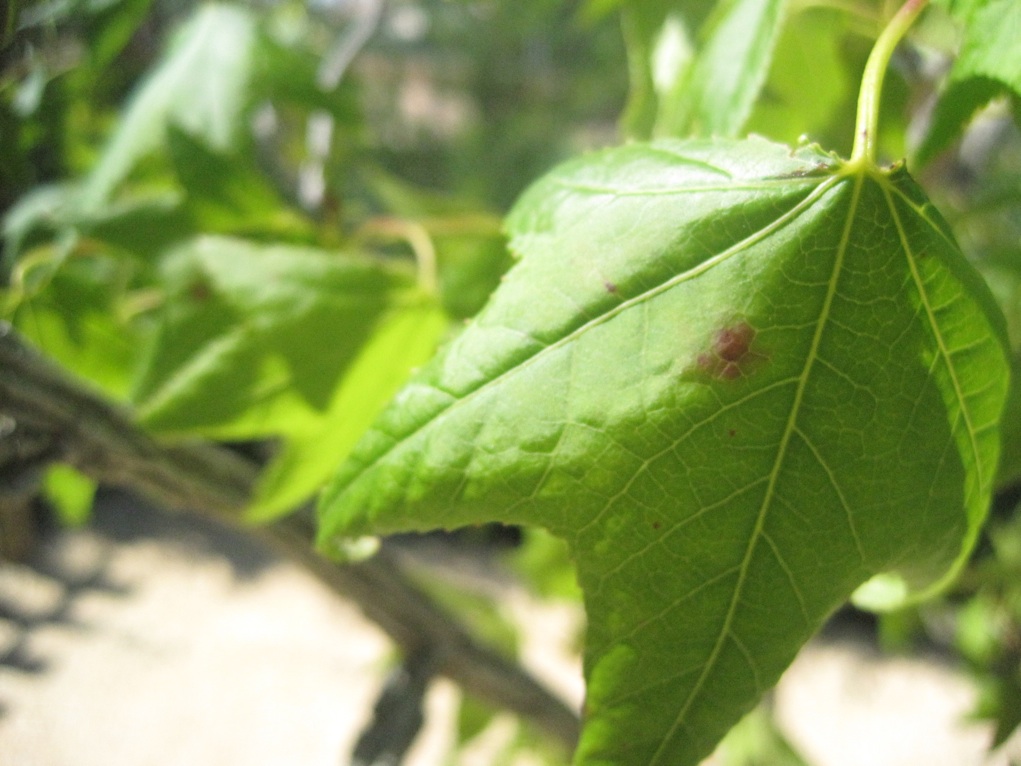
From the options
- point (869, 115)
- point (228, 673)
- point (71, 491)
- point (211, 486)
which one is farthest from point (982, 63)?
point (228, 673)

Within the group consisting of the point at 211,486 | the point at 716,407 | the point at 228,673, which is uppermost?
the point at 716,407

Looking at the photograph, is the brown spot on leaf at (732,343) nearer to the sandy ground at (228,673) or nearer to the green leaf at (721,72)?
the green leaf at (721,72)

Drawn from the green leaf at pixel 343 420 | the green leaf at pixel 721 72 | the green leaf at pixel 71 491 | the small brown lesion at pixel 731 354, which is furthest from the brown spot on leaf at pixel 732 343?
the green leaf at pixel 71 491

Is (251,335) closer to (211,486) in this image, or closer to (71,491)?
(211,486)

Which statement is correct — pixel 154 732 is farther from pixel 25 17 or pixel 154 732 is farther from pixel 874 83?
pixel 874 83

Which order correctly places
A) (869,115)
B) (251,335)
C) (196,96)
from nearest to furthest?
(869,115) < (251,335) < (196,96)

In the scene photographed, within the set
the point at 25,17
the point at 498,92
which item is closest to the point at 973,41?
the point at 25,17

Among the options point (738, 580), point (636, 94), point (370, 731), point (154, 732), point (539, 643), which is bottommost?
point (539, 643)
